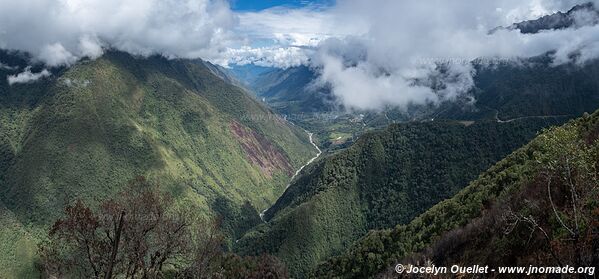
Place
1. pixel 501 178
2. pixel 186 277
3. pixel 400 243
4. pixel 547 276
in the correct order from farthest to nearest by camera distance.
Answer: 1. pixel 400 243
2. pixel 501 178
3. pixel 186 277
4. pixel 547 276

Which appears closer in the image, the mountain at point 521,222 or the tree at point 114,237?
the mountain at point 521,222

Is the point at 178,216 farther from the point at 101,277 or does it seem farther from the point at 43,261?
the point at 43,261

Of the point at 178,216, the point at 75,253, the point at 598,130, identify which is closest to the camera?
the point at 75,253

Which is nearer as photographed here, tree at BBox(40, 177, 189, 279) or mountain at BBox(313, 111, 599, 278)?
mountain at BBox(313, 111, 599, 278)

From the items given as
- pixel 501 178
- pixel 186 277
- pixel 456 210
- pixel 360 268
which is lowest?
pixel 360 268

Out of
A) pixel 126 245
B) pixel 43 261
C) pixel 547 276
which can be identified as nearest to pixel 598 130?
pixel 547 276

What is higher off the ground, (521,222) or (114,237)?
(114,237)

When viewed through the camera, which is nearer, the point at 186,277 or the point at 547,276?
the point at 547,276

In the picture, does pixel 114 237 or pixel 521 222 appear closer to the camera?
pixel 114 237
